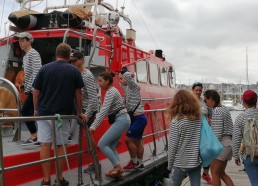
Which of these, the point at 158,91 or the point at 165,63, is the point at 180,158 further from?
the point at 165,63

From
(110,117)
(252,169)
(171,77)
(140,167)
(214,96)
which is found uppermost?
(171,77)

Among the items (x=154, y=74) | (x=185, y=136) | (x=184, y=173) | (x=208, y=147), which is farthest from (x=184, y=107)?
(x=154, y=74)

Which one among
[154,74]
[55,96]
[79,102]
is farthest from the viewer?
[154,74]

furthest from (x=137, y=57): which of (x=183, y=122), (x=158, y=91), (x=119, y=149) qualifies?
(x=183, y=122)

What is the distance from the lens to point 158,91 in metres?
9.17

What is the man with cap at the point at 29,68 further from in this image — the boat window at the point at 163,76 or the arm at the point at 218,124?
the boat window at the point at 163,76

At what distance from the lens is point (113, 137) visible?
4.89 m

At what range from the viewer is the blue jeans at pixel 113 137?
4828 mm

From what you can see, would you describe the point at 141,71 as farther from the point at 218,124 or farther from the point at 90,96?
the point at 90,96

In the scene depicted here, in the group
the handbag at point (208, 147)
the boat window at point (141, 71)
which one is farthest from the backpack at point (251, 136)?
the boat window at point (141, 71)

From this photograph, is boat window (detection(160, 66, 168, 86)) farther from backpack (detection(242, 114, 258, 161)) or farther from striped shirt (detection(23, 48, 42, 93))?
backpack (detection(242, 114, 258, 161))

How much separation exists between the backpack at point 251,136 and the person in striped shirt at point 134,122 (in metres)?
1.73

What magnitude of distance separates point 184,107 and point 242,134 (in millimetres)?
986

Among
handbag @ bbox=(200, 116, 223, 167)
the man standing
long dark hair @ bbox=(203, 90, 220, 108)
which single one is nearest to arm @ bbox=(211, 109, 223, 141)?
long dark hair @ bbox=(203, 90, 220, 108)
